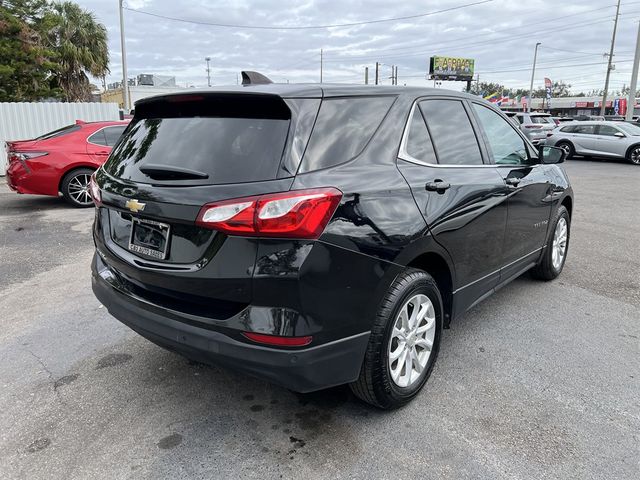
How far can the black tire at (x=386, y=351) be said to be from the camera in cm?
252

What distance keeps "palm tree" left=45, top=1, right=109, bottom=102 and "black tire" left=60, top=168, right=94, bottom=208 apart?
52.9 ft

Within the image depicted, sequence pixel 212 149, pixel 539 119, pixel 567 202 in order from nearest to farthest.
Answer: pixel 212 149 → pixel 567 202 → pixel 539 119

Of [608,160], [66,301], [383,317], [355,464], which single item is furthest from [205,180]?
[608,160]

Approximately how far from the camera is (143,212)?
2508 millimetres

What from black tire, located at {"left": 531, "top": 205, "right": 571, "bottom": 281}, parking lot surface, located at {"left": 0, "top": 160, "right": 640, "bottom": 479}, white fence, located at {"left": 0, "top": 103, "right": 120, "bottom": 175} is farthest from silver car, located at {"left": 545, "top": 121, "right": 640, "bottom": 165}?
white fence, located at {"left": 0, "top": 103, "right": 120, "bottom": 175}

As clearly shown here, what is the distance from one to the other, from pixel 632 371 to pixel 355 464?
2103mm

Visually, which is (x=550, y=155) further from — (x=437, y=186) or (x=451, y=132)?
(x=437, y=186)

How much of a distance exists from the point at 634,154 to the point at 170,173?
66.7ft

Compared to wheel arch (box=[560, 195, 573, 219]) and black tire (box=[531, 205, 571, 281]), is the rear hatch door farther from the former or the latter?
wheel arch (box=[560, 195, 573, 219])

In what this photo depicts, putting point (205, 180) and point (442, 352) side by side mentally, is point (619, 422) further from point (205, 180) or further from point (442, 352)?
point (205, 180)

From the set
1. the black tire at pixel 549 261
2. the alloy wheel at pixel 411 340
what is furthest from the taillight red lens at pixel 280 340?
the black tire at pixel 549 261

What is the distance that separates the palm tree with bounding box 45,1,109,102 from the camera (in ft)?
76.1

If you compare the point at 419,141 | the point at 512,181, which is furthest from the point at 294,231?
the point at 512,181

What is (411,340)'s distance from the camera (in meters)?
2.83
